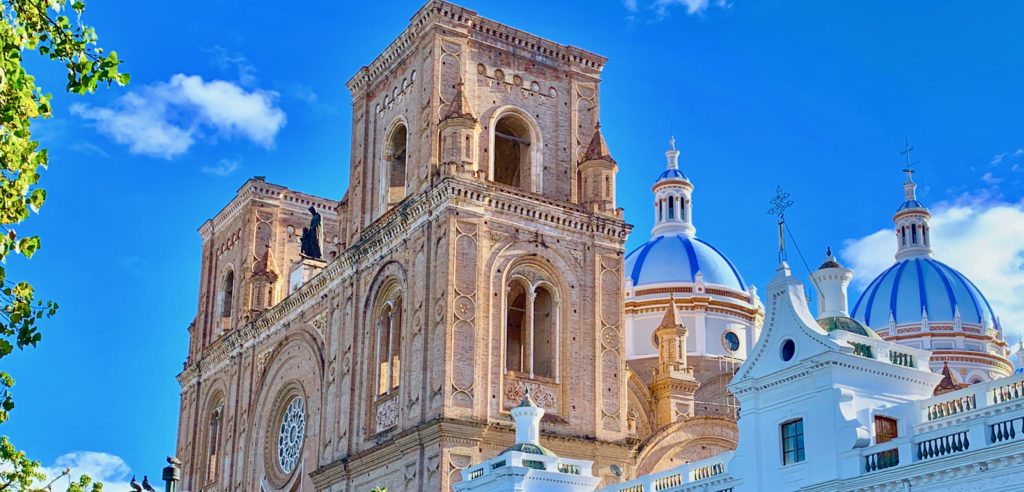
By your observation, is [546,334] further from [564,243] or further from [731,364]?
[731,364]

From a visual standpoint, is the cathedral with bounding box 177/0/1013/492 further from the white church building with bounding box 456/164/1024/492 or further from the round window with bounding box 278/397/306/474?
the white church building with bounding box 456/164/1024/492

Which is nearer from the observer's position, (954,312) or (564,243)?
(564,243)

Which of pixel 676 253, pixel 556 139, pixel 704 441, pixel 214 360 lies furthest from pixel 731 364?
pixel 214 360

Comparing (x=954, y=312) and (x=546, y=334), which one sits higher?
(x=954, y=312)

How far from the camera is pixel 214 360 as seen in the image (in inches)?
2338

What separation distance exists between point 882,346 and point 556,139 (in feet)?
67.5

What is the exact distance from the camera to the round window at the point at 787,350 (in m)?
27.3

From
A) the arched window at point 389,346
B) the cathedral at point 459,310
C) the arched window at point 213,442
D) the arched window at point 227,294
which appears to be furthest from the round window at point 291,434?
the arched window at point 227,294

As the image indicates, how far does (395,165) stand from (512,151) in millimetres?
4122

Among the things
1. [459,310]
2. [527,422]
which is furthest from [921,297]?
[527,422]

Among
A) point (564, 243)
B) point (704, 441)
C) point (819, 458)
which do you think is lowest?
point (819, 458)

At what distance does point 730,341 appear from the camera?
2443 inches

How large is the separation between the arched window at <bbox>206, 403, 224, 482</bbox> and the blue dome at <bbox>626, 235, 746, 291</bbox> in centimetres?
1985

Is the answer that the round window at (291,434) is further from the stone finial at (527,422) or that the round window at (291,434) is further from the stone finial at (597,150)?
the stone finial at (527,422)
